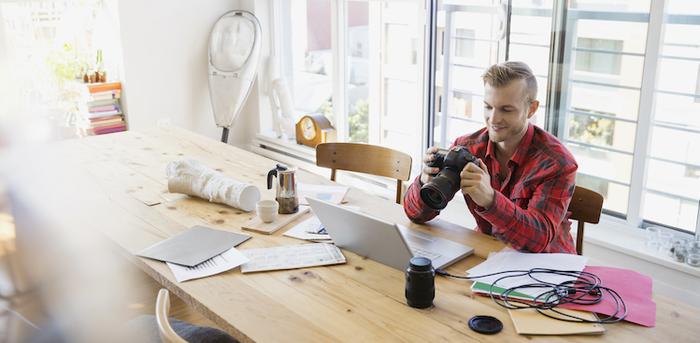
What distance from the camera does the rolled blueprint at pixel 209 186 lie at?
7.48 ft

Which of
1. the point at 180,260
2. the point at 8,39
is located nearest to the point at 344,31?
the point at 8,39

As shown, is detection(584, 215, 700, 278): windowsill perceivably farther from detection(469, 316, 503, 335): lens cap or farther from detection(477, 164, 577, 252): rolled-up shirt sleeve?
detection(469, 316, 503, 335): lens cap

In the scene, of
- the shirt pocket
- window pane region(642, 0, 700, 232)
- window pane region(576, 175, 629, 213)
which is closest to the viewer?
the shirt pocket

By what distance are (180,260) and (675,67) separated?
2.00 m

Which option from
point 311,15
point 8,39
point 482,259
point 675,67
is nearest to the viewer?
point 482,259

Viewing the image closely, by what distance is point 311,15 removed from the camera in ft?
14.5

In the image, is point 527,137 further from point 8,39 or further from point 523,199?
point 8,39

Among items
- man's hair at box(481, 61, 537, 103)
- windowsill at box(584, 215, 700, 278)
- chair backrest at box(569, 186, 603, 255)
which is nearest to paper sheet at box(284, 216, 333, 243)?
man's hair at box(481, 61, 537, 103)

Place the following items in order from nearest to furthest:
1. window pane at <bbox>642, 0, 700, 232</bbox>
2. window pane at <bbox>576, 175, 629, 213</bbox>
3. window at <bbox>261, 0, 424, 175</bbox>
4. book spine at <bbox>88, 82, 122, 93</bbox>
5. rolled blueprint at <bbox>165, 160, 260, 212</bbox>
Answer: rolled blueprint at <bbox>165, 160, 260, 212</bbox> < window pane at <bbox>642, 0, 700, 232</bbox> < window pane at <bbox>576, 175, 629, 213</bbox> < window at <bbox>261, 0, 424, 175</bbox> < book spine at <bbox>88, 82, 122, 93</bbox>

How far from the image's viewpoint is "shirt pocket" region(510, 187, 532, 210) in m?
2.01

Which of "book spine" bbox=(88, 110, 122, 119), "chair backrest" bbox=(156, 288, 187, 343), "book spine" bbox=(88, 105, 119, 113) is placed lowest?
"book spine" bbox=(88, 110, 122, 119)

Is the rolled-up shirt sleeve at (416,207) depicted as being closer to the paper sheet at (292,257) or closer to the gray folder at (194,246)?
the paper sheet at (292,257)

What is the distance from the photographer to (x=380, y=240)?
178 cm

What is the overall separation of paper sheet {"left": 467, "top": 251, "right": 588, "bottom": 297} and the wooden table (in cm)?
5
